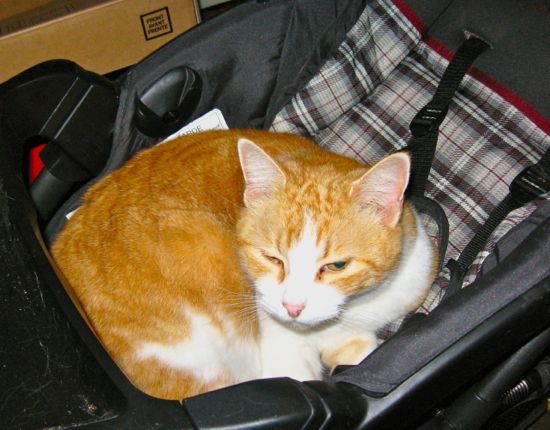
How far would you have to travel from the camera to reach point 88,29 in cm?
191

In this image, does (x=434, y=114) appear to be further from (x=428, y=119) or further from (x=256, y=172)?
(x=256, y=172)

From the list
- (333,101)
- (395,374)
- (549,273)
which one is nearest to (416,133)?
(333,101)

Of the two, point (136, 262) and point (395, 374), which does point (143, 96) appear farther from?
point (395, 374)

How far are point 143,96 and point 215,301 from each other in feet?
1.82

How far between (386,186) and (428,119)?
1.54ft

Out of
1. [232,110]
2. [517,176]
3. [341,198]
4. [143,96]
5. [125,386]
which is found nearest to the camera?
[125,386]

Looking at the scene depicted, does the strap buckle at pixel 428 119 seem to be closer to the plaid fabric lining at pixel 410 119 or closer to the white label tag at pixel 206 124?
the plaid fabric lining at pixel 410 119

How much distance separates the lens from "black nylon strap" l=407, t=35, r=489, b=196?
4.67 ft

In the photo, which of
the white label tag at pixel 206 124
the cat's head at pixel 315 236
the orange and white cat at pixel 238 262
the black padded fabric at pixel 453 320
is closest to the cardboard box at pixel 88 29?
the white label tag at pixel 206 124

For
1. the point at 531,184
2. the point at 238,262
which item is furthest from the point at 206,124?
the point at 531,184

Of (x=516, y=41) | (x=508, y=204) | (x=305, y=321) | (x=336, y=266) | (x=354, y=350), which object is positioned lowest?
(x=354, y=350)

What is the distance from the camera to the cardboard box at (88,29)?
6.10 ft

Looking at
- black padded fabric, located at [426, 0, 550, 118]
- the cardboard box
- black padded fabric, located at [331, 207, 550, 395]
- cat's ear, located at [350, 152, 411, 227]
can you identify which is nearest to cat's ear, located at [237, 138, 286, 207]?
cat's ear, located at [350, 152, 411, 227]

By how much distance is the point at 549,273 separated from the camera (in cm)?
95
